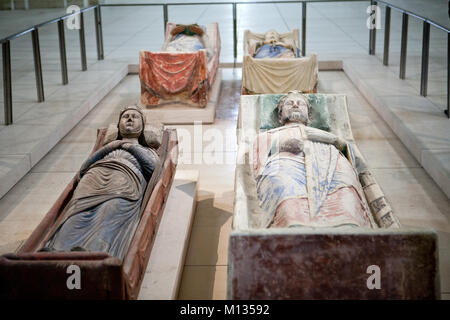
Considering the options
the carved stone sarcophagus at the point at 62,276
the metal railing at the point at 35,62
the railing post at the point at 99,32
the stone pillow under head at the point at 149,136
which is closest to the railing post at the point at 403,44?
the stone pillow under head at the point at 149,136

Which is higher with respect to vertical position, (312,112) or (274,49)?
(274,49)

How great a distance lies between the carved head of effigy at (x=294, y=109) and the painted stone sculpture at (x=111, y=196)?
1.13 m

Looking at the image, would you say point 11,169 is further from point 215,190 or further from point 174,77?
point 174,77

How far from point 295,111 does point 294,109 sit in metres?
0.02

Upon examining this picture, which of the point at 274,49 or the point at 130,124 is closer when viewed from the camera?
the point at 130,124

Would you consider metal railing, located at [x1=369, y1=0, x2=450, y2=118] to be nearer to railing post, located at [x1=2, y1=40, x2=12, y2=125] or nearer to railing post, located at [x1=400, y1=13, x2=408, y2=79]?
railing post, located at [x1=400, y1=13, x2=408, y2=79]

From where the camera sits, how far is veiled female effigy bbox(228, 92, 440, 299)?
9.09ft

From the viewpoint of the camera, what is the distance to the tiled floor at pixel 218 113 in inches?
171

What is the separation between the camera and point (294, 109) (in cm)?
463

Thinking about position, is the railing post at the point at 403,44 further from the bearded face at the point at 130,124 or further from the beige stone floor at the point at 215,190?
the bearded face at the point at 130,124

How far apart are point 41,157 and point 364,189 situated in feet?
11.4

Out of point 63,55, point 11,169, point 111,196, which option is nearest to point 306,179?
point 111,196

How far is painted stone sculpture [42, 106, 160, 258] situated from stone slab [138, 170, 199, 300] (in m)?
0.28
